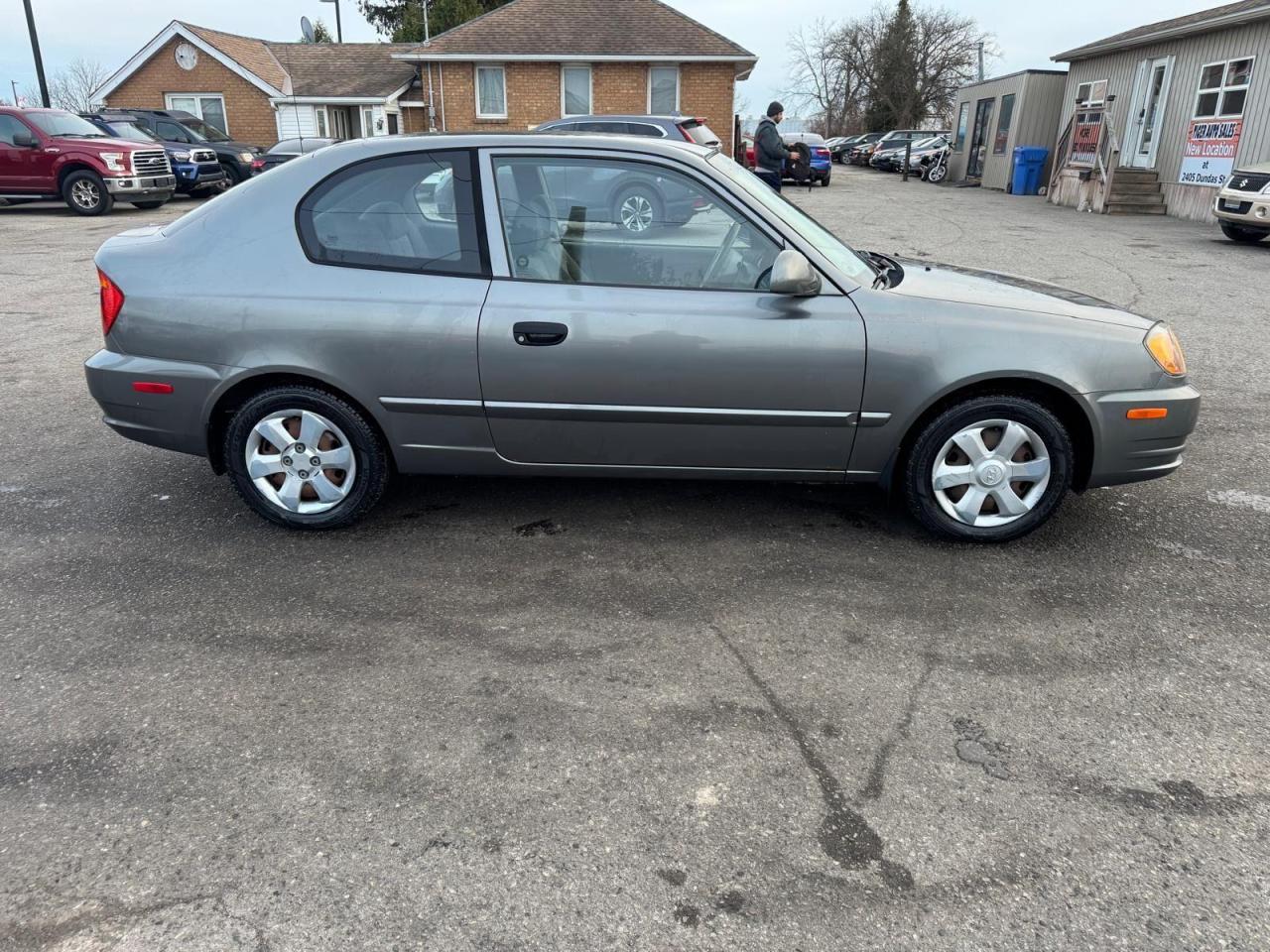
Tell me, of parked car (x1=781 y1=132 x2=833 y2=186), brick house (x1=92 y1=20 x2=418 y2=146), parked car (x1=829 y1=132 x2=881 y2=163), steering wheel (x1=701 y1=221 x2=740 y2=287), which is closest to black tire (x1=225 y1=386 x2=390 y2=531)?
steering wheel (x1=701 y1=221 x2=740 y2=287)

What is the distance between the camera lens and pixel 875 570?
3752 millimetres

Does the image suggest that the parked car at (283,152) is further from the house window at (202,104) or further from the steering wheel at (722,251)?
the steering wheel at (722,251)

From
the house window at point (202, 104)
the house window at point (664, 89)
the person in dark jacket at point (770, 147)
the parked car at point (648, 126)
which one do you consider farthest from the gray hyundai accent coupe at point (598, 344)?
the house window at point (202, 104)

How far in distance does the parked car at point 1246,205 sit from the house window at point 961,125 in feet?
52.7

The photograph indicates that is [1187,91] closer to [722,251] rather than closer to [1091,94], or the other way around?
[1091,94]

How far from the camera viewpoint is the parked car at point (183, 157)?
19891 millimetres

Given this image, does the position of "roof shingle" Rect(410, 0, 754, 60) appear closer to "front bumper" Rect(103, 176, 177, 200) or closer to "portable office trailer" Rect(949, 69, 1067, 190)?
"portable office trailer" Rect(949, 69, 1067, 190)

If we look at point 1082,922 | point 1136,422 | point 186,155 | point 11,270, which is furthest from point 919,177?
point 1082,922

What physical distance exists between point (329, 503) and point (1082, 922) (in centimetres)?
311

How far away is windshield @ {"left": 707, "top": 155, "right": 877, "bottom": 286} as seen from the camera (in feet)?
12.3

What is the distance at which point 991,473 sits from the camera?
3.80 meters

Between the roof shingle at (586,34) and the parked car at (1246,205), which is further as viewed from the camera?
the roof shingle at (586,34)

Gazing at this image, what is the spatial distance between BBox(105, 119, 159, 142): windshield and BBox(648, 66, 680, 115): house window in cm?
A: 1497

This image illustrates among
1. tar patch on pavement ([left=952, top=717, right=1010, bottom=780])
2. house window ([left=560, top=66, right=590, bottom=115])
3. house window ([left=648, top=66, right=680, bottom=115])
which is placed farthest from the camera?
house window ([left=560, top=66, right=590, bottom=115])
